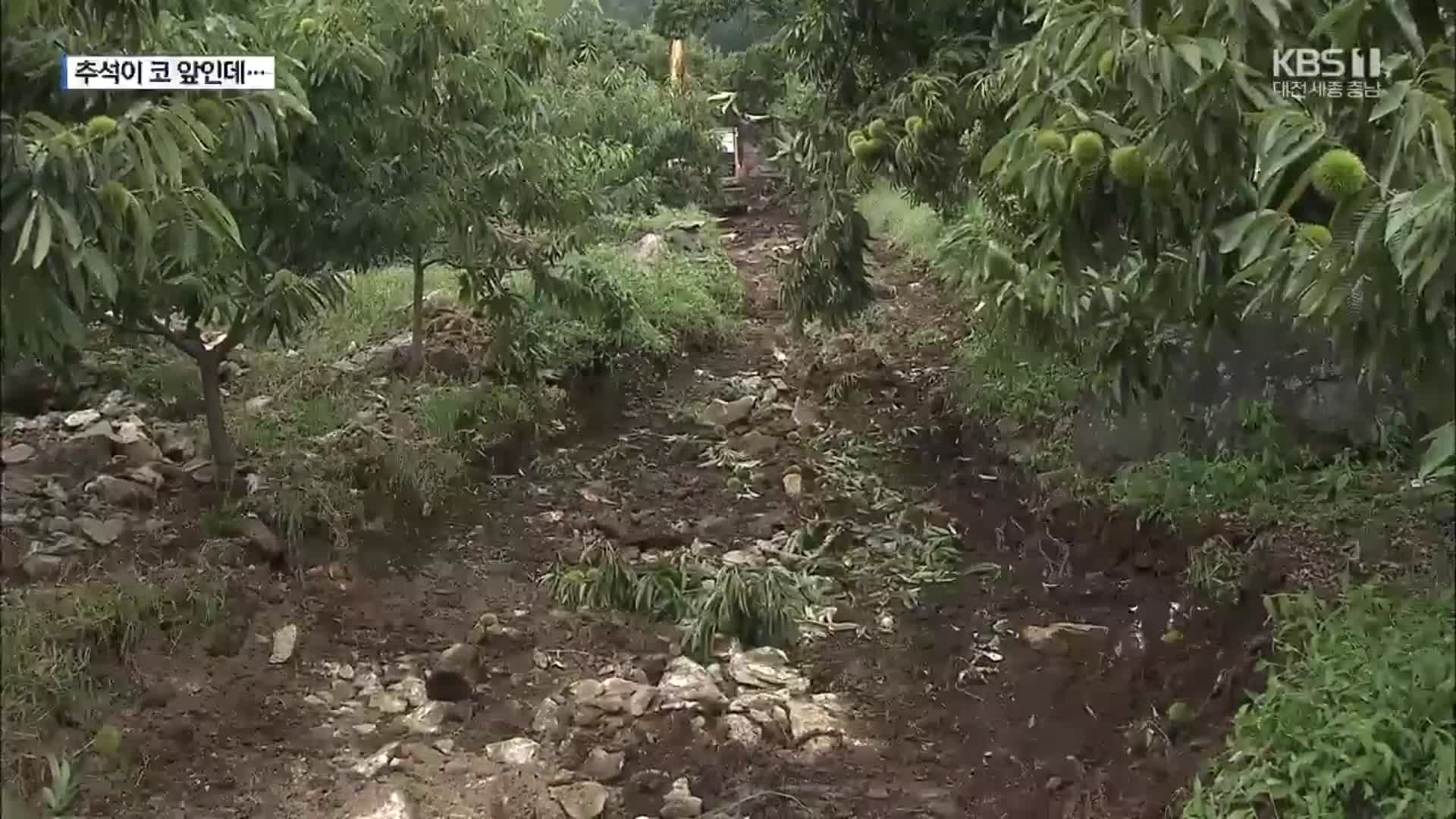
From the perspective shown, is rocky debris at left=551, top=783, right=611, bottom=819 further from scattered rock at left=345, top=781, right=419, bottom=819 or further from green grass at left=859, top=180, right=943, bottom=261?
green grass at left=859, top=180, right=943, bottom=261

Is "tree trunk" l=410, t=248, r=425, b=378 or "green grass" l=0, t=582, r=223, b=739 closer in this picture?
"green grass" l=0, t=582, r=223, b=739

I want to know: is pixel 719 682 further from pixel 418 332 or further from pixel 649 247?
pixel 649 247

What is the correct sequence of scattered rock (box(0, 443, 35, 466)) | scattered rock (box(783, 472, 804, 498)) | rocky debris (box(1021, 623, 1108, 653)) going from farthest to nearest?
scattered rock (box(783, 472, 804, 498))
rocky debris (box(1021, 623, 1108, 653))
scattered rock (box(0, 443, 35, 466))

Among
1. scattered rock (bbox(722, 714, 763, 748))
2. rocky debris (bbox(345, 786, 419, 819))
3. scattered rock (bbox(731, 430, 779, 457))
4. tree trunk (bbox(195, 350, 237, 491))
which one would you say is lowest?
scattered rock (bbox(731, 430, 779, 457))

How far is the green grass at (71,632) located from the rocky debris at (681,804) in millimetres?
1239

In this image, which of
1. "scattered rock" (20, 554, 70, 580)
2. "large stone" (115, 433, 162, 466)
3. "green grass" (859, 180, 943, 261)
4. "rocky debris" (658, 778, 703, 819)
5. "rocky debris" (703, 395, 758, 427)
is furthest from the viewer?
"green grass" (859, 180, 943, 261)

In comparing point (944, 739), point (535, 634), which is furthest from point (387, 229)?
point (944, 739)

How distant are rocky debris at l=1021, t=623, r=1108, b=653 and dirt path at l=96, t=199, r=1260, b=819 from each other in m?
0.01

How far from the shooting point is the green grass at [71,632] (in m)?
2.06

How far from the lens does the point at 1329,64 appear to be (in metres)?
1.81

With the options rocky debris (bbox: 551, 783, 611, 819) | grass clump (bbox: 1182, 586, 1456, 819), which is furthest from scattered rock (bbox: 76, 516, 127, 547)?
grass clump (bbox: 1182, 586, 1456, 819)

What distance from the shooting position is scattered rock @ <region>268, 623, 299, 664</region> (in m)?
3.57

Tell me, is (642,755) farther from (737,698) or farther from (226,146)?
(226,146)

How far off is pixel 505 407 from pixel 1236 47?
13.3 feet
